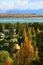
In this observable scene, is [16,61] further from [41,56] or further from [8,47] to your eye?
[8,47]

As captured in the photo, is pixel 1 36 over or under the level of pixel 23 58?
under

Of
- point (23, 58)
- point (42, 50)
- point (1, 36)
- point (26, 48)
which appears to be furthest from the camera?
point (1, 36)

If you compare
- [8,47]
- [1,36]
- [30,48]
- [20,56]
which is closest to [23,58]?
[20,56]

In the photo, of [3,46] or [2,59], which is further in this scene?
[3,46]

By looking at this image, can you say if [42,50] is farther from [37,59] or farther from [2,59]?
[2,59]

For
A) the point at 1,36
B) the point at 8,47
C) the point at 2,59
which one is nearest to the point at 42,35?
the point at 2,59

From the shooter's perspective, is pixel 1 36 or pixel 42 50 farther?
pixel 1 36

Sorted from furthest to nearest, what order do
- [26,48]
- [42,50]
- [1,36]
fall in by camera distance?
[1,36]
[26,48]
[42,50]

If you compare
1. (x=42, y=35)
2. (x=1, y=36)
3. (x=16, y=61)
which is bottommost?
(x=1, y=36)

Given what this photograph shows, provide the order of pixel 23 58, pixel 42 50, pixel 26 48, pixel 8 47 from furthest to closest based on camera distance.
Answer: pixel 8 47, pixel 26 48, pixel 23 58, pixel 42 50
